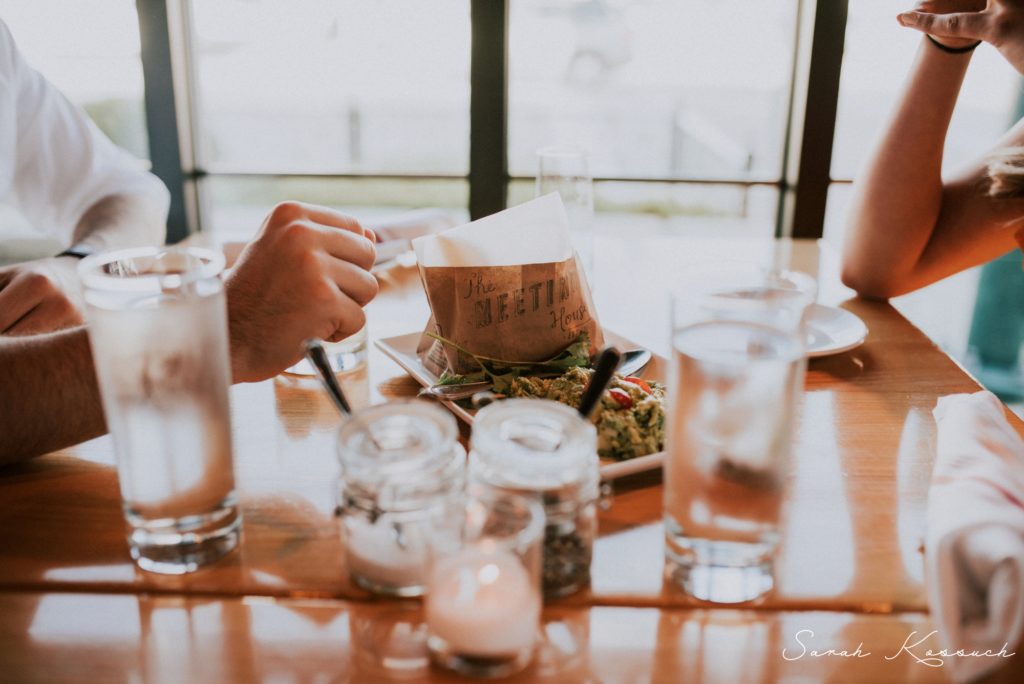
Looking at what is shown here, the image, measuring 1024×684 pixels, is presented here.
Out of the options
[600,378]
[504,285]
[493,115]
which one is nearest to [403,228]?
[504,285]

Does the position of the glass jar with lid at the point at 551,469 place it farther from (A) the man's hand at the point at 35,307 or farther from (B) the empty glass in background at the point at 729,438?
(A) the man's hand at the point at 35,307

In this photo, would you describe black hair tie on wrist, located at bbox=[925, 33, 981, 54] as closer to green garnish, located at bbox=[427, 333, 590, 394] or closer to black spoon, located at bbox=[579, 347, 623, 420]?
green garnish, located at bbox=[427, 333, 590, 394]

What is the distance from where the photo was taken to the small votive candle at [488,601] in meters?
0.57

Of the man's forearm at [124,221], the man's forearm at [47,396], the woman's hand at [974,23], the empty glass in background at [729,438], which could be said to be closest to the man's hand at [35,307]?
the man's forearm at [47,396]

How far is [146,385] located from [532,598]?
347mm

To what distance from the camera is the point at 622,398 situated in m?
0.91

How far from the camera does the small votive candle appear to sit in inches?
22.4

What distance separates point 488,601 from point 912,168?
56.2 inches

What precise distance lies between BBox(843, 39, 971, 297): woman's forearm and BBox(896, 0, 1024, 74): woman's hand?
0.07m

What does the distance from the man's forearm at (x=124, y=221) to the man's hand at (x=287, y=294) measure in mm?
769

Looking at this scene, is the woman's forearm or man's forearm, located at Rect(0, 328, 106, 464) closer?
man's forearm, located at Rect(0, 328, 106, 464)

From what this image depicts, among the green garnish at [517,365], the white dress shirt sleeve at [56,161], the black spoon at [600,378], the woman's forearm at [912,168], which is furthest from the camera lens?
the white dress shirt sleeve at [56,161]

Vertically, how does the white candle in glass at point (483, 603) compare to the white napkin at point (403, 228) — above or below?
below

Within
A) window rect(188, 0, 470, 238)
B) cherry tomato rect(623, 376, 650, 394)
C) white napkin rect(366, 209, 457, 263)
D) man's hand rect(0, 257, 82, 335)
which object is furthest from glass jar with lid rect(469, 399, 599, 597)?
window rect(188, 0, 470, 238)
